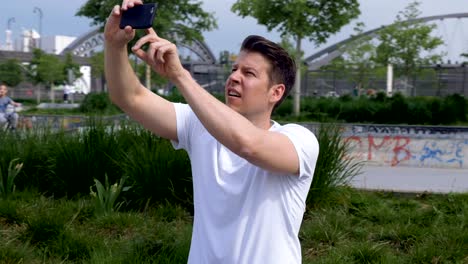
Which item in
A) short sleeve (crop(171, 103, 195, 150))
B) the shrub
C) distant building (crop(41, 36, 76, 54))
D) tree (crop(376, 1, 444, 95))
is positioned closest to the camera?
short sleeve (crop(171, 103, 195, 150))

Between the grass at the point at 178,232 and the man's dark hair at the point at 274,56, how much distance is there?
223 centimetres

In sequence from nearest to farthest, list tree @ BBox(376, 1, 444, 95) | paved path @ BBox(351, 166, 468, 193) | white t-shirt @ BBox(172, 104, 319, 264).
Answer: white t-shirt @ BBox(172, 104, 319, 264) < paved path @ BBox(351, 166, 468, 193) < tree @ BBox(376, 1, 444, 95)

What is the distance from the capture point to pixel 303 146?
1790 millimetres

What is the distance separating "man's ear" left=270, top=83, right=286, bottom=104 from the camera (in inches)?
75.2

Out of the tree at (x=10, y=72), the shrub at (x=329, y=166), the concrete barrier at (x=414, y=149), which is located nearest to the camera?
the shrub at (x=329, y=166)

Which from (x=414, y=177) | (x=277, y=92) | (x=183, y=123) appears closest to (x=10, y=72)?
(x=414, y=177)

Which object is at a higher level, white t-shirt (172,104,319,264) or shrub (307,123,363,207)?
white t-shirt (172,104,319,264)

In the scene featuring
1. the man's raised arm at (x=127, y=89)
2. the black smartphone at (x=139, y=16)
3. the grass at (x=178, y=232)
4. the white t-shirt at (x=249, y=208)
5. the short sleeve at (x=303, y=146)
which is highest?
the black smartphone at (x=139, y=16)

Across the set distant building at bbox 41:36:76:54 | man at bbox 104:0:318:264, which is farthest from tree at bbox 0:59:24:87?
distant building at bbox 41:36:76:54

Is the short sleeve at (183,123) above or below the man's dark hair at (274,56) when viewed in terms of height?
below

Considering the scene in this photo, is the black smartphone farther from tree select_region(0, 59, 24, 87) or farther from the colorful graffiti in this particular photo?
tree select_region(0, 59, 24, 87)

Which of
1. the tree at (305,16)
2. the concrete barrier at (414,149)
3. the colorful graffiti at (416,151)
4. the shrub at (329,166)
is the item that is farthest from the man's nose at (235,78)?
the tree at (305,16)

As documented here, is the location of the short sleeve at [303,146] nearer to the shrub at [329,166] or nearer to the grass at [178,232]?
the grass at [178,232]

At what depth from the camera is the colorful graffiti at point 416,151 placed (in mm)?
11484
